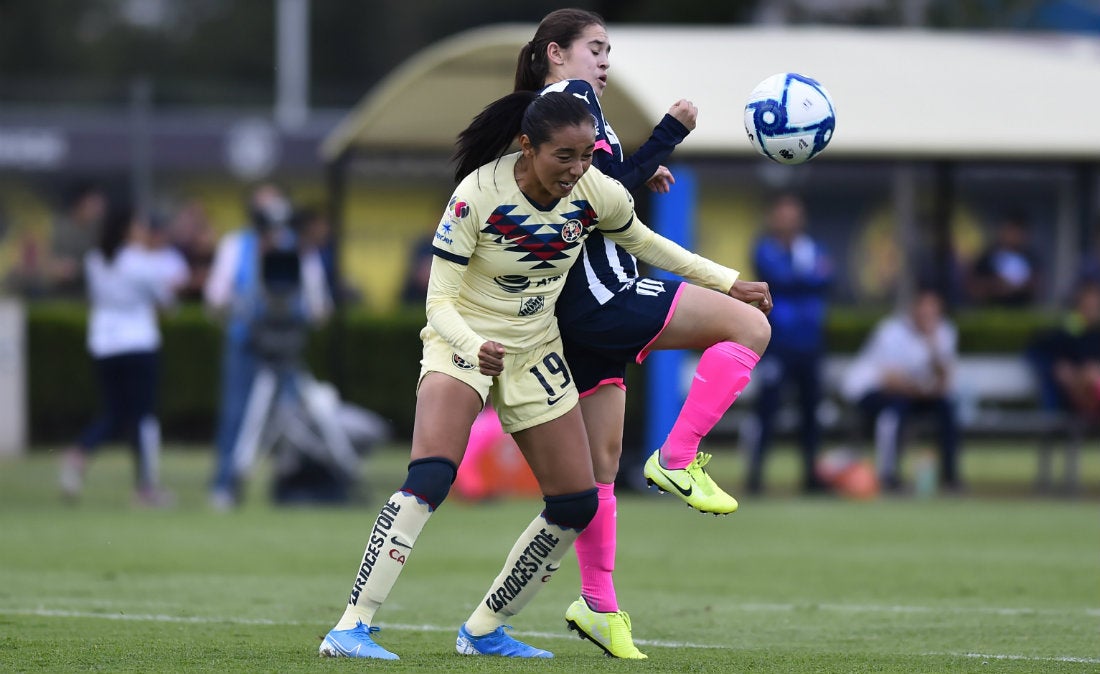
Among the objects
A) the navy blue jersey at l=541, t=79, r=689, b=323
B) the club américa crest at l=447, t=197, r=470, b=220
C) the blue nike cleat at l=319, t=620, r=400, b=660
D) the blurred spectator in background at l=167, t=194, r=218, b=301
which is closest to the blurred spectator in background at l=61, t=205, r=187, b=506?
the blurred spectator in background at l=167, t=194, r=218, b=301

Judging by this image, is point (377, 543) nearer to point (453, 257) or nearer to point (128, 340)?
→ point (453, 257)

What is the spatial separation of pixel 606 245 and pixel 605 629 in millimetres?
1482

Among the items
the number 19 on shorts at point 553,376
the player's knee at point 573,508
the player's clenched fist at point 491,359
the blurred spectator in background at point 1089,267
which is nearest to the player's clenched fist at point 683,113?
the number 19 on shorts at point 553,376

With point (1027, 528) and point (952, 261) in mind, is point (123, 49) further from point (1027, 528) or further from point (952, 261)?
point (1027, 528)

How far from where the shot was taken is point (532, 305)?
6.05 m

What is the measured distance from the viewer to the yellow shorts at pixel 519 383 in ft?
19.5

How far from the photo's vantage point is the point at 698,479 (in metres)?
6.21

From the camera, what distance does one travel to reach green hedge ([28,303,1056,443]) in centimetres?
1847

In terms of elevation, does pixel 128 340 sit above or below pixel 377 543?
below

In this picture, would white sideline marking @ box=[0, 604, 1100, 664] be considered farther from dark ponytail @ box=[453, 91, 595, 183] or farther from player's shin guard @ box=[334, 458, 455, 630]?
dark ponytail @ box=[453, 91, 595, 183]

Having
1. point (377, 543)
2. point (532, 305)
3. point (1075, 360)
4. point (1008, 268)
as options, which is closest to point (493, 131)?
point (532, 305)

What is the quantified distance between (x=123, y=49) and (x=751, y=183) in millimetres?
28591

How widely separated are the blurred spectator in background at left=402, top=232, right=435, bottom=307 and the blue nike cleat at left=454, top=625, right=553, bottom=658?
39.7ft

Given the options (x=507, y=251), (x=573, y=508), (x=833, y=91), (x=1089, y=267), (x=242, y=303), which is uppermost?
(x=833, y=91)
